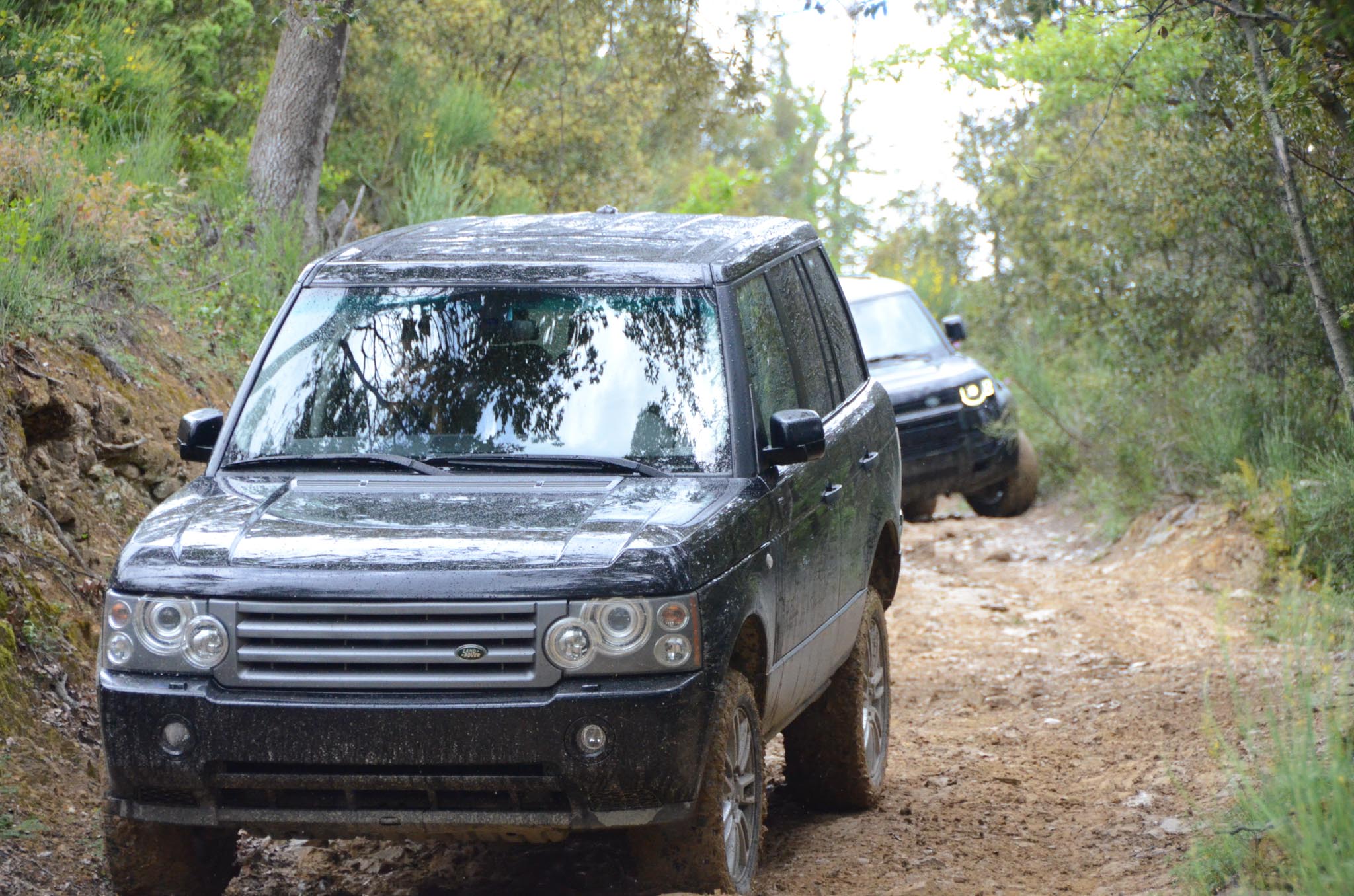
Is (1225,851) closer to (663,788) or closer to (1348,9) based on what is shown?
(663,788)

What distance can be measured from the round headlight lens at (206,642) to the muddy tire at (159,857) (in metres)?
0.49

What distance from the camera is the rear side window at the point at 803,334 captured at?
5.88 m

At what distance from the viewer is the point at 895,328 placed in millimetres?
14008

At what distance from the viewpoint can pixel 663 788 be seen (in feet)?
13.8

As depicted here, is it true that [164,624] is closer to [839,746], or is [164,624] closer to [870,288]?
[839,746]

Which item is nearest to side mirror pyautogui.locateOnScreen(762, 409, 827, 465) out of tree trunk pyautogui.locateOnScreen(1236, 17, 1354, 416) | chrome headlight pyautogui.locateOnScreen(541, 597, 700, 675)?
chrome headlight pyautogui.locateOnScreen(541, 597, 700, 675)

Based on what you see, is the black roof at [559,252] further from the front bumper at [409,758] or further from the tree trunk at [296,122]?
the tree trunk at [296,122]

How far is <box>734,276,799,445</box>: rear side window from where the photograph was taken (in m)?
5.23

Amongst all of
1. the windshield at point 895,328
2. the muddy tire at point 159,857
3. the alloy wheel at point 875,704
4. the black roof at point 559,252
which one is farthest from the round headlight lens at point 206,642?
the windshield at point 895,328

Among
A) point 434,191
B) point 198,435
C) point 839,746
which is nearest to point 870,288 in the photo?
point 434,191

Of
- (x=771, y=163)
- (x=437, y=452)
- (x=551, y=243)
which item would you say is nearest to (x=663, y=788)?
(x=437, y=452)

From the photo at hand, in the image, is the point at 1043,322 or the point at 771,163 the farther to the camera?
the point at 771,163

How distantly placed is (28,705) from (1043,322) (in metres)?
13.3

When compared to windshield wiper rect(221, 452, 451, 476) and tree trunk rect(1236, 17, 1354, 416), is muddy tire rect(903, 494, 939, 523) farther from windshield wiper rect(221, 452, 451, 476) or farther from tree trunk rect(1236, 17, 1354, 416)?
windshield wiper rect(221, 452, 451, 476)
